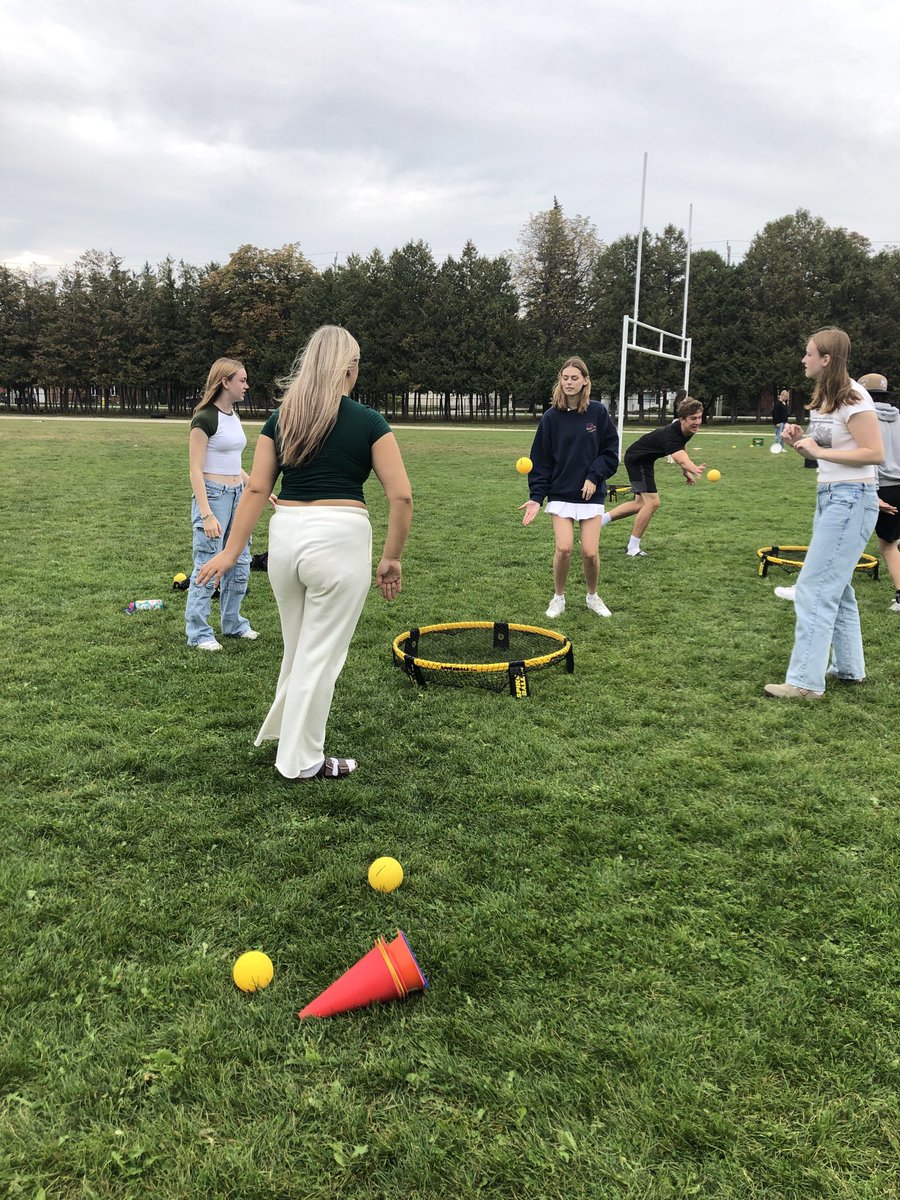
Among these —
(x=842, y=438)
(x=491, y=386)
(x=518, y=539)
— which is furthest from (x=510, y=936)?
(x=491, y=386)

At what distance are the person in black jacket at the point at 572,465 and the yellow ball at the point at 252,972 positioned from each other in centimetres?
515

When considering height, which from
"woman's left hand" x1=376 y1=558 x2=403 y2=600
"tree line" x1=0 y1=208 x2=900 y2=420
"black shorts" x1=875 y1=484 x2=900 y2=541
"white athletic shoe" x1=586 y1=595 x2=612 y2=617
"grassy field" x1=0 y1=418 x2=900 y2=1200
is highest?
"tree line" x1=0 y1=208 x2=900 y2=420

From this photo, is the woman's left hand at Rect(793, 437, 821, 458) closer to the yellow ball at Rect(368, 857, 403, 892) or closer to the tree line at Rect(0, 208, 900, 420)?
the yellow ball at Rect(368, 857, 403, 892)

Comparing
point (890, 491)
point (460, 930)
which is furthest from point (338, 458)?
point (890, 491)

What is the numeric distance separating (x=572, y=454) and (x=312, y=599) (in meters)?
4.22

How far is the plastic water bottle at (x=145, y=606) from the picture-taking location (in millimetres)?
7660

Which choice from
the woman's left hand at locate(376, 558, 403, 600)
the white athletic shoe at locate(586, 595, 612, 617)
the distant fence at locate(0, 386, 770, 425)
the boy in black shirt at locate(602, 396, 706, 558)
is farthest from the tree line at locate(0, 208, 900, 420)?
the woman's left hand at locate(376, 558, 403, 600)

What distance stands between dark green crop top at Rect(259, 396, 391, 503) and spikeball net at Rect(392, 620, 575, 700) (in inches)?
82.6

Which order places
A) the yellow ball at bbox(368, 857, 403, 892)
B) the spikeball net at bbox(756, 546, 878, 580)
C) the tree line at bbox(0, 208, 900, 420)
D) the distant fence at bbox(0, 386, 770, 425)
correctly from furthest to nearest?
the distant fence at bbox(0, 386, 770, 425), the tree line at bbox(0, 208, 900, 420), the spikeball net at bbox(756, 546, 878, 580), the yellow ball at bbox(368, 857, 403, 892)

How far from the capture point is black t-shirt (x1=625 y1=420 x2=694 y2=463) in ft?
33.3

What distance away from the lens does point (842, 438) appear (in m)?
5.15

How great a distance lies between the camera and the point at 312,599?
12.8 ft

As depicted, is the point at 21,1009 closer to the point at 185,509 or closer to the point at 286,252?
the point at 185,509

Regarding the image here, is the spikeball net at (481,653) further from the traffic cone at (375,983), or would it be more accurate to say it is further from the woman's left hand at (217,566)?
the traffic cone at (375,983)
